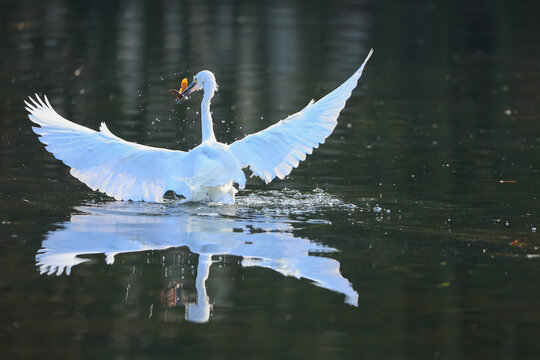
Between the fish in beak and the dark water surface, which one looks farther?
the fish in beak

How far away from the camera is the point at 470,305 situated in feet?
26.9

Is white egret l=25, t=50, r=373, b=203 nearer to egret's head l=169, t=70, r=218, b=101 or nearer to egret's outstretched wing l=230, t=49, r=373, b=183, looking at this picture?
egret's outstretched wing l=230, t=49, r=373, b=183

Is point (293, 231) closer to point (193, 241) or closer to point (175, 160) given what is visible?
point (193, 241)

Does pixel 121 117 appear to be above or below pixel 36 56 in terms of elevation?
below

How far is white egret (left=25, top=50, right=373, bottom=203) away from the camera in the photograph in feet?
36.6

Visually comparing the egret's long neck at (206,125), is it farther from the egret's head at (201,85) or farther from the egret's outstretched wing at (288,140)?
the egret's outstretched wing at (288,140)

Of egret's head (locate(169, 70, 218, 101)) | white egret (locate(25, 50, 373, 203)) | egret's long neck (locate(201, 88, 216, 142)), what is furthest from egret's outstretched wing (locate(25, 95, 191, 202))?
egret's head (locate(169, 70, 218, 101))

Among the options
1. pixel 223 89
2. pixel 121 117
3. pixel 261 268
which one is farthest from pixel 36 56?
pixel 261 268

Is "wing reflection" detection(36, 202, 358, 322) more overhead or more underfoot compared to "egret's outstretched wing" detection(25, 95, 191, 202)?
more underfoot

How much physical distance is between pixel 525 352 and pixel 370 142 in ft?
27.8

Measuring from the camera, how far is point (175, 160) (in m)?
11.2

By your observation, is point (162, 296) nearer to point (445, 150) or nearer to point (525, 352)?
point (525, 352)

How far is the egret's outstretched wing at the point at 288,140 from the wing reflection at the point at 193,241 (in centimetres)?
70

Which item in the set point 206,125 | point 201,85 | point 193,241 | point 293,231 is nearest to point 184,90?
→ point 201,85
